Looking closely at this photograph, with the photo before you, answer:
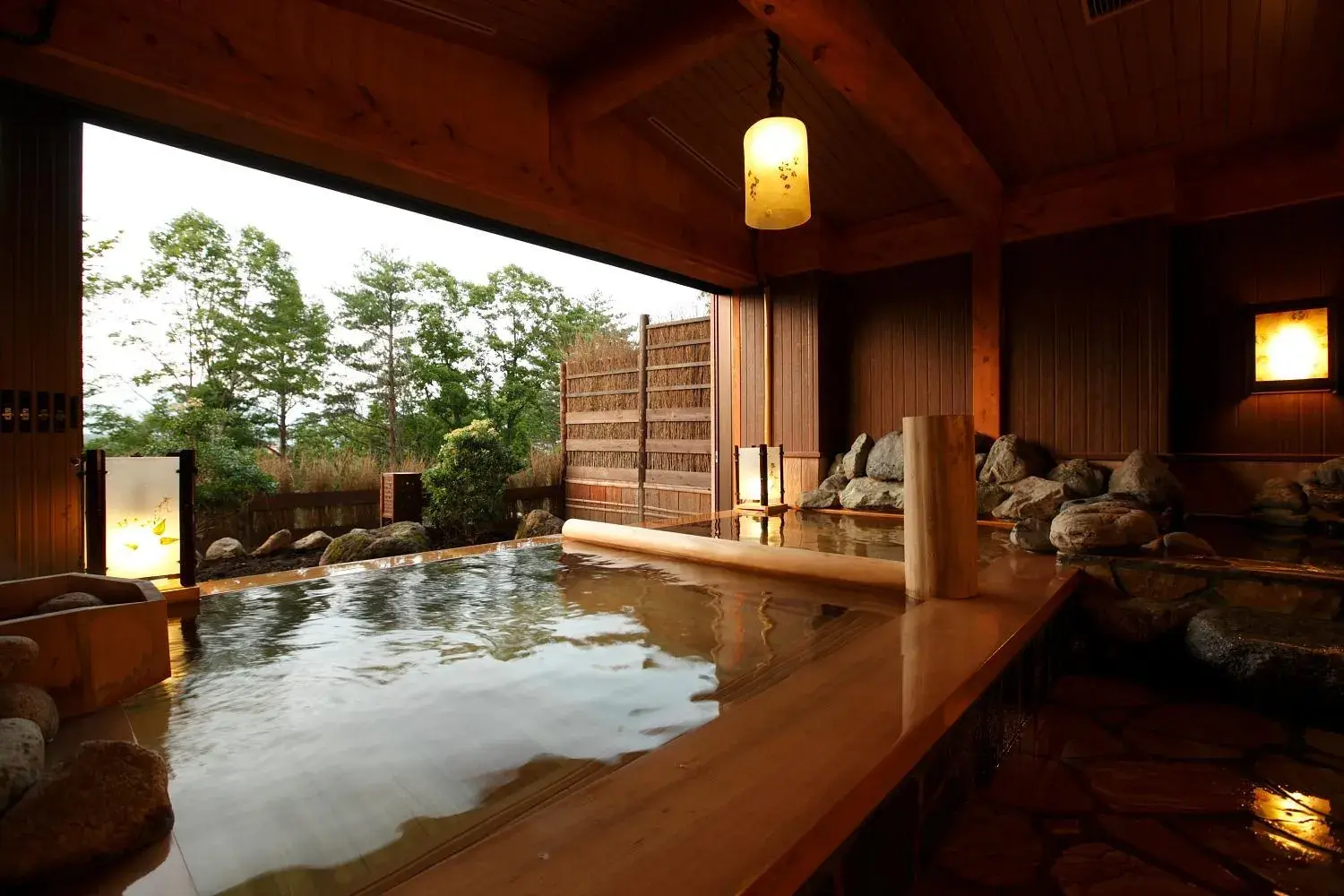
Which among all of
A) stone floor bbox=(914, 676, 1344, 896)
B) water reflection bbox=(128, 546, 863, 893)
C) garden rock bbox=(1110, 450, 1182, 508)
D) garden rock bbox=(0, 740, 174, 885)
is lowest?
stone floor bbox=(914, 676, 1344, 896)

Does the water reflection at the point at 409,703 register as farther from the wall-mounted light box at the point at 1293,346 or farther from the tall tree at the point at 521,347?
the tall tree at the point at 521,347

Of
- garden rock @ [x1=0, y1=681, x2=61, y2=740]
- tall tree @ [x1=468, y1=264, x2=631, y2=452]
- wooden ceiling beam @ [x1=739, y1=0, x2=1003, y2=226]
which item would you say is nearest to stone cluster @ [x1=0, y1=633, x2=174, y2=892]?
garden rock @ [x1=0, y1=681, x2=61, y2=740]

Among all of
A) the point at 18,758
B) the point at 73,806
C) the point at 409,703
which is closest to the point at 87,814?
the point at 73,806

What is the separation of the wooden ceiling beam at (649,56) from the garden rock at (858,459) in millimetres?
3656

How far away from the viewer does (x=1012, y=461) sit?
17.3 feet

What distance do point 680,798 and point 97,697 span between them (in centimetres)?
144

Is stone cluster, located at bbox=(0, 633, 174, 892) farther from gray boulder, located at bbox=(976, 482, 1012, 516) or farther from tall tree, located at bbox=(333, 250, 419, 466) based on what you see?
tall tree, located at bbox=(333, 250, 419, 466)

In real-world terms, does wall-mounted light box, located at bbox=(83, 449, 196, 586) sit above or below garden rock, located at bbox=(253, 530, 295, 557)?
above

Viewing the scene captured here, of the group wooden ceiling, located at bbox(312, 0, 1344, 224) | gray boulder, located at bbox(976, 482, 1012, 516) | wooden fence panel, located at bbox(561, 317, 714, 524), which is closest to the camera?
wooden ceiling, located at bbox(312, 0, 1344, 224)

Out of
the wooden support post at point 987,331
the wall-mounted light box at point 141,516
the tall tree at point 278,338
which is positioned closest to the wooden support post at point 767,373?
the wooden support post at point 987,331

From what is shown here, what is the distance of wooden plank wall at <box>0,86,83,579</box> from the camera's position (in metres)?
2.67

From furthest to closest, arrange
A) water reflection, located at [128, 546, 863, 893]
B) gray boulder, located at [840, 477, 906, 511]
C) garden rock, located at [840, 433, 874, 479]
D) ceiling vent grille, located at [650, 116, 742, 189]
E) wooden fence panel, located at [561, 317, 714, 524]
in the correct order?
1. wooden fence panel, located at [561, 317, 714, 524]
2. garden rock, located at [840, 433, 874, 479]
3. gray boulder, located at [840, 477, 906, 511]
4. ceiling vent grille, located at [650, 116, 742, 189]
5. water reflection, located at [128, 546, 863, 893]

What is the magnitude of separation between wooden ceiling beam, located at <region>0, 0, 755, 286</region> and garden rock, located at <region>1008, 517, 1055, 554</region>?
350cm

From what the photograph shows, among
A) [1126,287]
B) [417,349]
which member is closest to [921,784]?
[1126,287]
